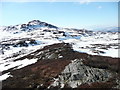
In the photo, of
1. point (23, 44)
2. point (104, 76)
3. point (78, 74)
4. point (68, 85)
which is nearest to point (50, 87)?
point (68, 85)

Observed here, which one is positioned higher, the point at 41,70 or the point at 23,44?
the point at 41,70

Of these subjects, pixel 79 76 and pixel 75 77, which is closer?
pixel 75 77

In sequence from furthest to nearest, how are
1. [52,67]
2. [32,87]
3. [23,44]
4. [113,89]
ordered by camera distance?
[23,44], [52,67], [32,87], [113,89]

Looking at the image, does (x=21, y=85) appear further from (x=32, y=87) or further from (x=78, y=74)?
(x=78, y=74)

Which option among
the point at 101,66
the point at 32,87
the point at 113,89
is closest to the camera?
the point at 113,89

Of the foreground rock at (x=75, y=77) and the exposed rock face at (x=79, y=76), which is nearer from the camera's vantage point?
the foreground rock at (x=75, y=77)

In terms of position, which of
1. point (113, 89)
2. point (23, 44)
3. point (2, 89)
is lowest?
point (23, 44)

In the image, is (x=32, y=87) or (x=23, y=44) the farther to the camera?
(x=23, y=44)

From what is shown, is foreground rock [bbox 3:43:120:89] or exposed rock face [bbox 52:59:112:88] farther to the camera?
exposed rock face [bbox 52:59:112:88]
